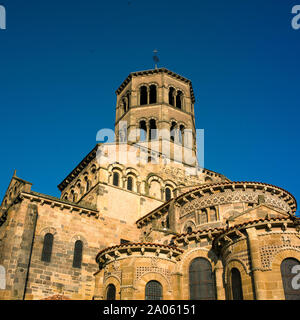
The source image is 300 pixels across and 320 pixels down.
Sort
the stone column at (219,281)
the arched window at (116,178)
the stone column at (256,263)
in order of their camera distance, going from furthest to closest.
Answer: the arched window at (116,178) → the stone column at (219,281) → the stone column at (256,263)

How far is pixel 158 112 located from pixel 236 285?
23657 millimetres

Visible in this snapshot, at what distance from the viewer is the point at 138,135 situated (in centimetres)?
3681

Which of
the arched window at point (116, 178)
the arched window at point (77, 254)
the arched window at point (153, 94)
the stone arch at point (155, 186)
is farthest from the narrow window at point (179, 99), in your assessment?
the arched window at point (77, 254)

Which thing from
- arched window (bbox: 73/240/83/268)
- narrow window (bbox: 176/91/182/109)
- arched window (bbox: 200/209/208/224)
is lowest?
arched window (bbox: 73/240/83/268)

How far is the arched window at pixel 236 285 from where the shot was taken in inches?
660

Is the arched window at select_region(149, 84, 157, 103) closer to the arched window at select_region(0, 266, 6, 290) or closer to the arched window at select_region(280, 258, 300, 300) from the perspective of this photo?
the arched window at select_region(0, 266, 6, 290)

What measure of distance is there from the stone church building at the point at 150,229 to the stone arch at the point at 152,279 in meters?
0.05

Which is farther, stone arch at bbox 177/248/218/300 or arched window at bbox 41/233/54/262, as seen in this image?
arched window at bbox 41/233/54/262

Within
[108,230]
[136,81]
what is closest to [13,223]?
[108,230]

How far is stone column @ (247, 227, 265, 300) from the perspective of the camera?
1555cm

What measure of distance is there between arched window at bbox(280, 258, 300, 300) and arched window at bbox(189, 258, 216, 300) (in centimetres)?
425

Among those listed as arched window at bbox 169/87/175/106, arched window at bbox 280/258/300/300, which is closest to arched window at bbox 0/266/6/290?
arched window at bbox 280/258/300/300

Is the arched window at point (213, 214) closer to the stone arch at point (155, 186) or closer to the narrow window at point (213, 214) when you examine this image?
the narrow window at point (213, 214)

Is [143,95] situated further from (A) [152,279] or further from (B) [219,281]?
(B) [219,281]
